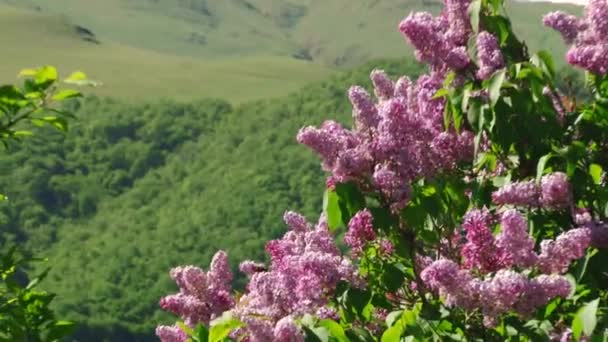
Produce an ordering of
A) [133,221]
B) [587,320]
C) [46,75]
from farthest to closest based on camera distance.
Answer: [133,221], [46,75], [587,320]

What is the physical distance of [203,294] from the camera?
5.59 m

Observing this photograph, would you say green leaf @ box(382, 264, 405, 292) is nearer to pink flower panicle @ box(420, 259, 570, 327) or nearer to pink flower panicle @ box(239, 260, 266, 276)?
pink flower panicle @ box(420, 259, 570, 327)

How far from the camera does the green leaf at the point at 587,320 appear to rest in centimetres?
365

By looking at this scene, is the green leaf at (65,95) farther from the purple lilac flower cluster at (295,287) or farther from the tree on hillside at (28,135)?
the purple lilac flower cluster at (295,287)

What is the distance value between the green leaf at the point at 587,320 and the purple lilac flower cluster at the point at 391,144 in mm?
1049

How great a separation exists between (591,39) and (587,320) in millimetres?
1617

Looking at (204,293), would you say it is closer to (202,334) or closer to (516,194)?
(202,334)

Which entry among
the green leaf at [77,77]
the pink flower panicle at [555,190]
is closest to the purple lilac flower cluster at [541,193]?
the pink flower panicle at [555,190]

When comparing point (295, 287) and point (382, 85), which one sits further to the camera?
point (382, 85)

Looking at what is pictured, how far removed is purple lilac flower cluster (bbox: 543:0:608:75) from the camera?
4.83 m

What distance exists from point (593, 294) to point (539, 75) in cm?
83

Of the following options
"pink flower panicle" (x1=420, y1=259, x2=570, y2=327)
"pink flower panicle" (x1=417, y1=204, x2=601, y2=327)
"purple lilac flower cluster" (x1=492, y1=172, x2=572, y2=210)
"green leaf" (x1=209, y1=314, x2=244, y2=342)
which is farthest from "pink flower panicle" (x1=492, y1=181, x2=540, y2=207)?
"green leaf" (x1=209, y1=314, x2=244, y2=342)

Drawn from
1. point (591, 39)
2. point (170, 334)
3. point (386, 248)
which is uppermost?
point (591, 39)

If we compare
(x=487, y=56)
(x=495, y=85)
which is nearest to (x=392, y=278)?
(x=495, y=85)
